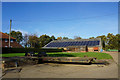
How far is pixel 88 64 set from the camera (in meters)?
9.80

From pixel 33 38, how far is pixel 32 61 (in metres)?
44.1

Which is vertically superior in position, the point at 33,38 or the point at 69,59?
the point at 33,38

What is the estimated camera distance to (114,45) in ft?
154

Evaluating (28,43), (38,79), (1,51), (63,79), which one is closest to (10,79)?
(38,79)

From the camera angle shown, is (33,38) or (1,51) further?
(33,38)

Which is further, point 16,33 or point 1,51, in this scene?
point 16,33

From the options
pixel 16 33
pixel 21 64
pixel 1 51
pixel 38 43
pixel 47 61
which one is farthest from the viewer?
pixel 16 33

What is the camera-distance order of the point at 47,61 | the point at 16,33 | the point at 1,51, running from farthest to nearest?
the point at 16,33 < the point at 1,51 < the point at 47,61

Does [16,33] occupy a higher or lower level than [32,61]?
higher

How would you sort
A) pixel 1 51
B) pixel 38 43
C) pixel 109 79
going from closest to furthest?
pixel 109 79 < pixel 1 51 < pixel 38 43

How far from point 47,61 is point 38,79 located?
5.94 m

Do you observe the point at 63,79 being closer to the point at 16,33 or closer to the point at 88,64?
the point at 88,64

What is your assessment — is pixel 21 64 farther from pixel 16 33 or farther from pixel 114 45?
pixel 16 33

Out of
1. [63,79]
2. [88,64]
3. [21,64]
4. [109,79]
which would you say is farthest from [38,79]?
[88,64]
